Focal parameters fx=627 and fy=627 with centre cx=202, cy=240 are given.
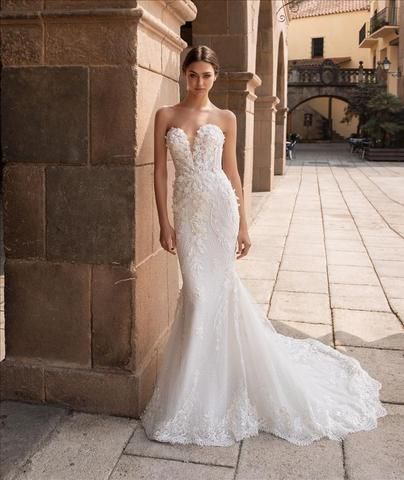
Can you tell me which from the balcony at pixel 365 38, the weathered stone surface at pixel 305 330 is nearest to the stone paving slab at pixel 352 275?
the weathered stone surface at pixel 305 330

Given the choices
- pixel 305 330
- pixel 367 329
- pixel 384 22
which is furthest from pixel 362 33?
pixel 305 330

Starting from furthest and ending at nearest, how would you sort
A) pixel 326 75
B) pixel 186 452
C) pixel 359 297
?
pixel 326 75 < pixel 359 297 < pixel 186 452

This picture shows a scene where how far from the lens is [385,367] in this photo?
3764mm

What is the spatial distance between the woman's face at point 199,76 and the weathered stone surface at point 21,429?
1710 mm

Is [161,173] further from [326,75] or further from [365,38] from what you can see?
[365,38]

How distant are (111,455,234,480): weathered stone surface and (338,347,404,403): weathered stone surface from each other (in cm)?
116

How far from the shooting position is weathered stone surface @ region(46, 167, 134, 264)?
2.99 meters

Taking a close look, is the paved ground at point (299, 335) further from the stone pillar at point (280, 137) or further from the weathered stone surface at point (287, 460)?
the stone pillar at point (280, 137)

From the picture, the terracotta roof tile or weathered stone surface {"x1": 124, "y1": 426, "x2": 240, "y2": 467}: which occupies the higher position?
the terracotta roof tile

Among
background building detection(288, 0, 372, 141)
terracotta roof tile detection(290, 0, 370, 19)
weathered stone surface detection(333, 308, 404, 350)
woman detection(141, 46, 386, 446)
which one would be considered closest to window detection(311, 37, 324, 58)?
background building detection(288, 0, 372, 141)

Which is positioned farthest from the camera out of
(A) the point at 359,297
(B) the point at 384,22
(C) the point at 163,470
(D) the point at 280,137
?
(B) the point at 384,22

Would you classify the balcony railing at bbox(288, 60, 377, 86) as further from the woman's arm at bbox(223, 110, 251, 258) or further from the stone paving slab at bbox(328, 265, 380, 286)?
the woman's arm at bbox(223, 110, 251, 258)

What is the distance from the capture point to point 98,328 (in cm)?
312

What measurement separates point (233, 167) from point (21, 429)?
1.63 meters
